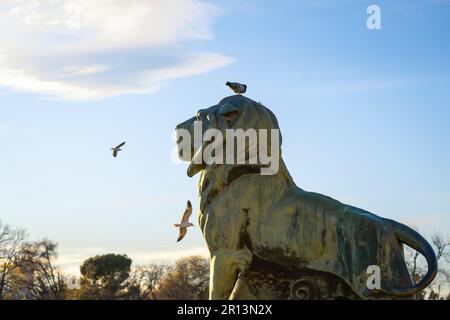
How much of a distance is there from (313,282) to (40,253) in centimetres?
3104

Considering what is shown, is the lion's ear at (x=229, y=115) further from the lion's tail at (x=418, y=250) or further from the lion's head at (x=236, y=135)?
the lion's tail at (x=418, y=250)

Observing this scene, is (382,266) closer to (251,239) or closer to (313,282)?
(313,282)

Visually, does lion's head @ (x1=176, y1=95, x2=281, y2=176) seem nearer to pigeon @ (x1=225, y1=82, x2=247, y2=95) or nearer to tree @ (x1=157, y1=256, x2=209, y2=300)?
pigeon @ (x1=225, y1=82, x2=247, y2=95)

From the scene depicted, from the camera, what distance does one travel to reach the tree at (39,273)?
127 ft

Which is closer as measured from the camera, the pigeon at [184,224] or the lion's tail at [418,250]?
the lion's tail at [418,250]

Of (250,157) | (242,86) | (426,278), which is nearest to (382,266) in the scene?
(426,278)

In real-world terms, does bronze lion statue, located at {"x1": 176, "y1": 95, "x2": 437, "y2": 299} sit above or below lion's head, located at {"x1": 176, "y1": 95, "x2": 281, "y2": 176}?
below

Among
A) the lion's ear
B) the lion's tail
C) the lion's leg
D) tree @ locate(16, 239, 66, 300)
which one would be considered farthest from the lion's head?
tree @ locate(16, 239, 66, 300)

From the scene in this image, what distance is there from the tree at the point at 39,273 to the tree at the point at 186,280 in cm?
565

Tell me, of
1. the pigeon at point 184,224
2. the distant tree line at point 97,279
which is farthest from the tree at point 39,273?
the pigeon at point 184,224

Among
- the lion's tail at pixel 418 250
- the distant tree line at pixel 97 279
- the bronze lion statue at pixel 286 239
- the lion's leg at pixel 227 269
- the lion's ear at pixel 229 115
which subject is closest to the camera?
the lion's tail at pixel 418 250

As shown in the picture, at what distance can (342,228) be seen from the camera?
9383 millimetres

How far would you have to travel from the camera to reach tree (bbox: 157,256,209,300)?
4316 cm
